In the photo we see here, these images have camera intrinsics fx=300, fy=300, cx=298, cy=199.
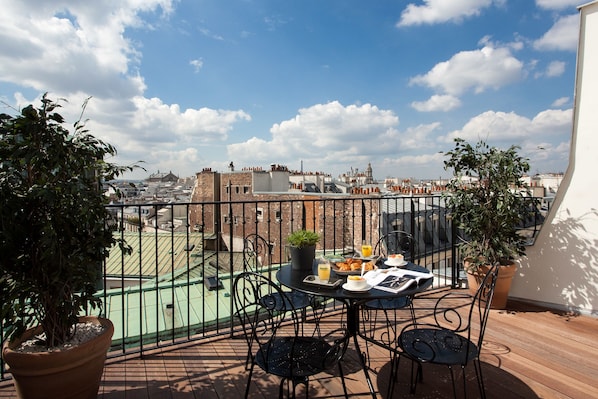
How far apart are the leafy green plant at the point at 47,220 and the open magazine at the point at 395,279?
1.65m

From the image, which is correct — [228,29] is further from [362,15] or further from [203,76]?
[362,15]

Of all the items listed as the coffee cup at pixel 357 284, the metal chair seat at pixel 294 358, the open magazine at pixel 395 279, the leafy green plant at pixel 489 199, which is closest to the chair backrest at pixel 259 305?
the metal chair seat at pixel 294 358

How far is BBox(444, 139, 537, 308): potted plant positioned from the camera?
3.30m

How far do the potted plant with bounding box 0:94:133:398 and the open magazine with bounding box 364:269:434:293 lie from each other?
5.34 ft

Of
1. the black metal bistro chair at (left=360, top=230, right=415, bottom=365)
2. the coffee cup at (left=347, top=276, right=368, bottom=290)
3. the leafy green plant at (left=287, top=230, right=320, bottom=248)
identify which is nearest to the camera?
the coffee cup at (left=347, top=276, right=368, bottom=290)

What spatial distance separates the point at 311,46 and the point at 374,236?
8.08m

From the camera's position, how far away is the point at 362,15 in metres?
5.41

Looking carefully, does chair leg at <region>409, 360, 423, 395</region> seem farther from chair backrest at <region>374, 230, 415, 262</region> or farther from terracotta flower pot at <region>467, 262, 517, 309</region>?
terracotta flower pot at <region>467, 262, 517, 309</region>

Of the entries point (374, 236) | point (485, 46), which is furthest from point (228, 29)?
point (374, 236)

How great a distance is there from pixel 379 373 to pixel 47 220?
89.4 inches

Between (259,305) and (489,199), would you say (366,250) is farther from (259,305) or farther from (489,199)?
(489,199)

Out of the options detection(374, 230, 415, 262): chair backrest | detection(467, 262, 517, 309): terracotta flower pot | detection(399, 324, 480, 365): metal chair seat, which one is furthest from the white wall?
detection(399, 324, 480, 365): metal chair seat

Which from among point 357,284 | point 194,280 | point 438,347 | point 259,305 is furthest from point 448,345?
point 194,280

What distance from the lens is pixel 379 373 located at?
2.13 m
